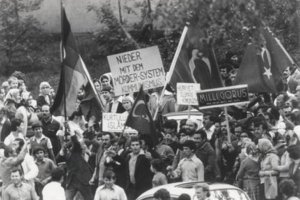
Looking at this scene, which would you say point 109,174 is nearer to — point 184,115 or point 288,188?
point 288,188

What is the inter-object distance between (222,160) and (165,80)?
10.8 feet

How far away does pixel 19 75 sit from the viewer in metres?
26.5

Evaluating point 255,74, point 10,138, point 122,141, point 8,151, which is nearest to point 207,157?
→ point 122,141

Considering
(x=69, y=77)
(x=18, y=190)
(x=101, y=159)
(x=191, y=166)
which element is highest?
(x=69, y=77)

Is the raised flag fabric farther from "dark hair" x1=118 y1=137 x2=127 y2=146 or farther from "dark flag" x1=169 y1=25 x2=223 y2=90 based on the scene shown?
"dark hair" x1=118 y1=137 x2=127 y2=146

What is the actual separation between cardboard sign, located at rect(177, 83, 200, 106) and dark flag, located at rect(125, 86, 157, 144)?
1.71 metres

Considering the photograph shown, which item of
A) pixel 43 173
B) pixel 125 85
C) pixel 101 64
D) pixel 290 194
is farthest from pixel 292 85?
pixel 101 64

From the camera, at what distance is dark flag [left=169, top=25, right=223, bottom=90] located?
22.5 metres

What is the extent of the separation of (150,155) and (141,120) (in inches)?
33.2

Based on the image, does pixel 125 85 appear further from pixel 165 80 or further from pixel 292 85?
pixel 292 85

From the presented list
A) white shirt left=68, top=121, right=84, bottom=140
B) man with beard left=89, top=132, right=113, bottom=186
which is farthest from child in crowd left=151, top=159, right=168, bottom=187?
white shirt left=68, top=121, right=84, bottom=140

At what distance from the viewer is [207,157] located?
1958 cm

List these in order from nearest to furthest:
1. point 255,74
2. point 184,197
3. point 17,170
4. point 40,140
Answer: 1. point 184,197
2. point 17,170
3. point 40,140
4. point 255,74

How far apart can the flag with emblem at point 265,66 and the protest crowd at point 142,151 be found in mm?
442
